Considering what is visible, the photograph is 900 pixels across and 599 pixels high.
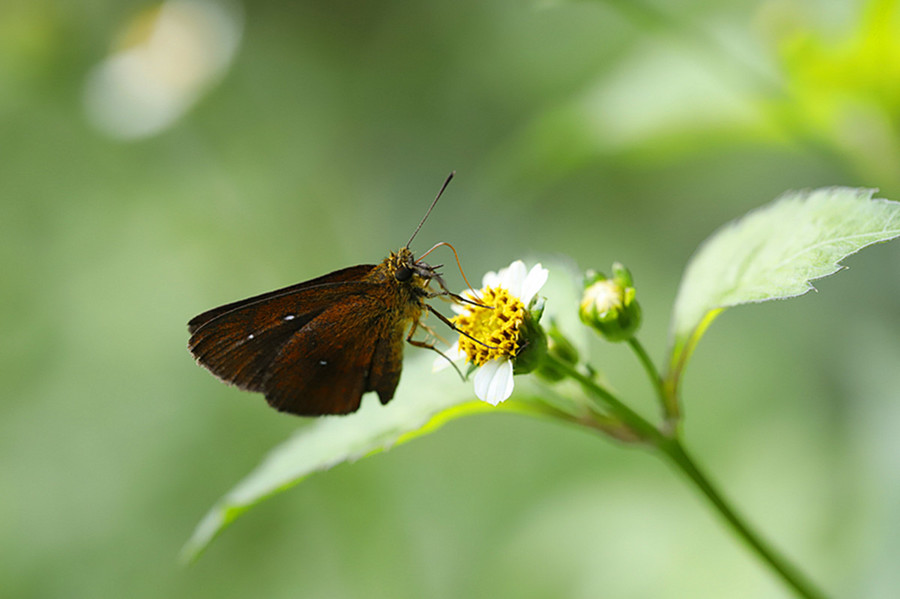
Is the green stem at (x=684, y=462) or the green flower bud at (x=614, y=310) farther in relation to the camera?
the green flower bud at (x=614, y=310)

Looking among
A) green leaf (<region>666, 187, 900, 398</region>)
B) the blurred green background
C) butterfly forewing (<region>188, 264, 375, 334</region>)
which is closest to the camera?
green leaf (<region>666, 187, 900, 398</region>)

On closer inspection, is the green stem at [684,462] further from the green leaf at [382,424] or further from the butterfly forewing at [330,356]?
the butterfly forewing at [330,356]

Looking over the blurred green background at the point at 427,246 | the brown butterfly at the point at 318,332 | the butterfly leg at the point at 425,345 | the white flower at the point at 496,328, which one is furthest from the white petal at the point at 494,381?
the blurred green background at the point at 427,246

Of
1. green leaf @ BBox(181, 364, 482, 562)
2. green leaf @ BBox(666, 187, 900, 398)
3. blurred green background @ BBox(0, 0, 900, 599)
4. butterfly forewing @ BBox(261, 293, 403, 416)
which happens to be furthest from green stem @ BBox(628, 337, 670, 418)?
blurred green background @ BBox(0, 0, 900, 599)

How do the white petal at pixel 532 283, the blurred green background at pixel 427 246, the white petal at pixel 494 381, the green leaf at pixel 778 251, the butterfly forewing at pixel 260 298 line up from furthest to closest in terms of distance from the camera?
the blurred green background at pixel 427 246 → the butterfly forewing at pixel 260 298 → the white petal at pixel 532 283 → the white petal at pixel 494 381 → the green leaf at pixel 778 251

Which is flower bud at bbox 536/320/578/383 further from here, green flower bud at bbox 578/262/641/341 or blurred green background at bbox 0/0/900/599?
blurred green background at bbox 0/0/900/599

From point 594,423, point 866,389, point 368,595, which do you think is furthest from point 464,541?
point 594,423
